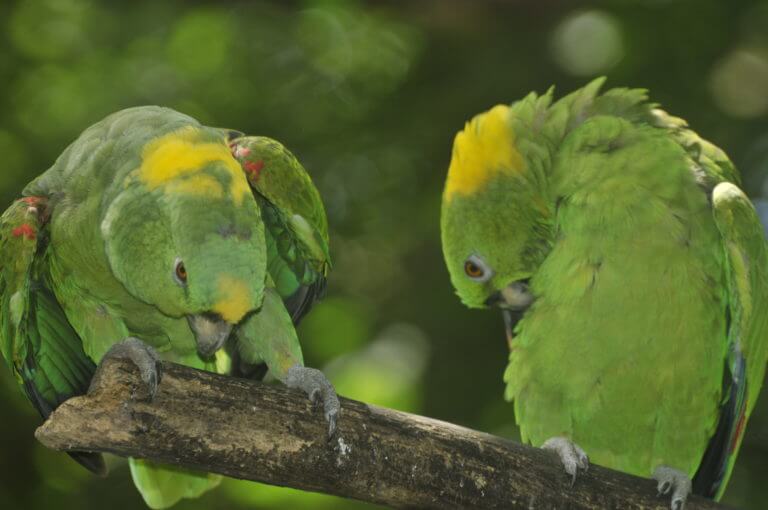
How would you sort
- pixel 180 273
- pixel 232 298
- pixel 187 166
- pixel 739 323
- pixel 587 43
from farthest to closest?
pixel 587 43 → pixel 739 323 → pixel 187 166 → pixel 180 273 → pixel 232 298

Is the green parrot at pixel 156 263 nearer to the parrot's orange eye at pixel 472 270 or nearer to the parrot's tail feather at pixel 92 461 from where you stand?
the parrot's tail feather at pixel 92 461

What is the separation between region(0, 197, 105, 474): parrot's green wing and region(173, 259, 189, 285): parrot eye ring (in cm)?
77

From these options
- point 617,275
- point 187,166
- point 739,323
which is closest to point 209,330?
point 187,166

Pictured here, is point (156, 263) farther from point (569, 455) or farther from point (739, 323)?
point (739, 323)

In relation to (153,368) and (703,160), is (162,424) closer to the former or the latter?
(153,368)

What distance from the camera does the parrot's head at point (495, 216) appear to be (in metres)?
5.38

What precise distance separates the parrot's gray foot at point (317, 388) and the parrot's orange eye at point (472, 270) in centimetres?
117

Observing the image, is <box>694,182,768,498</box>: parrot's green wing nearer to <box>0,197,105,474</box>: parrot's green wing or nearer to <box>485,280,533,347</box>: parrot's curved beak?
<box>485,280,533,347</box>: parrot's curved beak

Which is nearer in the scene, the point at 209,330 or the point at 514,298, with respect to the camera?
the point at 209,330

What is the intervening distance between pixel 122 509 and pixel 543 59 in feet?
16.0

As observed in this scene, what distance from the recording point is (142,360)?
397cm

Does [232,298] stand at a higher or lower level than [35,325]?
higher

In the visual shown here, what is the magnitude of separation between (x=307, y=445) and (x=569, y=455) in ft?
4.47

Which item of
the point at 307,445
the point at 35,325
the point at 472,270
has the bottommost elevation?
the point at 35,325
